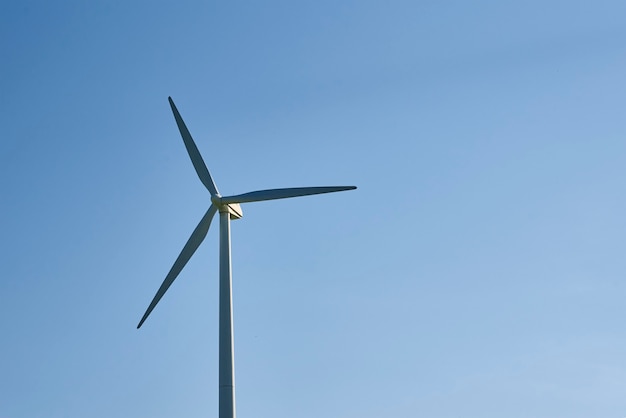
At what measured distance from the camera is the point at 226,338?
3450 centimetres

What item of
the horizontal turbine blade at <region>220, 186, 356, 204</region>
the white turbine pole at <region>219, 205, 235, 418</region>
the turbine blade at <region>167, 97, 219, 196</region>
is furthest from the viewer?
the turbine blade at <region>167, 97, 219, 196</region>

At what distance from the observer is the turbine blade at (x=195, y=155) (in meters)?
40.2

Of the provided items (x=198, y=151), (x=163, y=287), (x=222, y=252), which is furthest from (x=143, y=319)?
(x=198, y=151)

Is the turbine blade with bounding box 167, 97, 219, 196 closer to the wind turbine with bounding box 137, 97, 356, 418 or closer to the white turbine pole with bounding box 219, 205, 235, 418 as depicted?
the wind turbine with bounding box 137, 97, 356, 418

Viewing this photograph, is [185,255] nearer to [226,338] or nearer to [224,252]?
[224,252]

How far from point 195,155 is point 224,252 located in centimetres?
739

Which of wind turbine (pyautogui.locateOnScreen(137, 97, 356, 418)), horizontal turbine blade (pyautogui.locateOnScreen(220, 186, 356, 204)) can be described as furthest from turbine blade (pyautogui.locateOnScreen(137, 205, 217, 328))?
horizontal turbine blade (pyautogui.locateOnScreen(220, 186, 356, 204))

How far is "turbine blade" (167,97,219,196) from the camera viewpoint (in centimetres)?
4020

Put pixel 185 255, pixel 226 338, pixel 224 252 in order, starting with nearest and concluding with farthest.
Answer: pixel 226 338 < pixel 224 252 < pixel 185 255

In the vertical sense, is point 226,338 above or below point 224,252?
below

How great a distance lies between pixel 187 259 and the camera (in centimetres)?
3916

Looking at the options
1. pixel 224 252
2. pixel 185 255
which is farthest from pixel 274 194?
pixel 185 255

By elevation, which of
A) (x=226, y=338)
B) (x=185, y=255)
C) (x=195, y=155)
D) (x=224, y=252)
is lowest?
(x=226, y=338)

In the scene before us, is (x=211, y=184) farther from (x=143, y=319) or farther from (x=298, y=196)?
(x=143, y=319)
